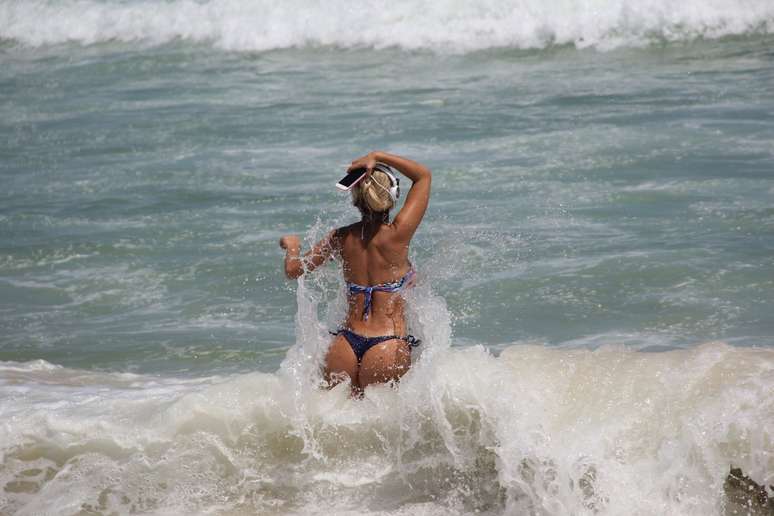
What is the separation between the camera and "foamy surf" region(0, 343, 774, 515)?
5.59 metres

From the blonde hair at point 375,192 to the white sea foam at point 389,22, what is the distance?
13.7 metres

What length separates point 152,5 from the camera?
24.8 meters

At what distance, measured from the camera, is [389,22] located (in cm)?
2158

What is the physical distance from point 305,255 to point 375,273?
39 cm

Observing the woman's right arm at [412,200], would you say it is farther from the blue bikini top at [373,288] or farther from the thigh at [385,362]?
the thigh at [385,362]

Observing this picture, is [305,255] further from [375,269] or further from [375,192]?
[375,192]

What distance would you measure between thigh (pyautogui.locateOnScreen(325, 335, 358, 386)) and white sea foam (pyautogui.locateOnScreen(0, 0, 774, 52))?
1366 centimetres

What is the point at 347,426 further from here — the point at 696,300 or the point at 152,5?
the point at 152,5

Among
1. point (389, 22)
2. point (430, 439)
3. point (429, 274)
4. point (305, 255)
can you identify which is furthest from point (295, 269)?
point (389, 22)

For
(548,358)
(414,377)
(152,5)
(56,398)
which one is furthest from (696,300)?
(152,5)

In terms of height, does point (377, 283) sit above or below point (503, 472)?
above

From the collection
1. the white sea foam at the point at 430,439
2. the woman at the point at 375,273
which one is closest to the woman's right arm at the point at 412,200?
the woman at the point at 375,273

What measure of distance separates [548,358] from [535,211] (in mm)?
4436

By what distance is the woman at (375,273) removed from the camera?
20.0 ft
